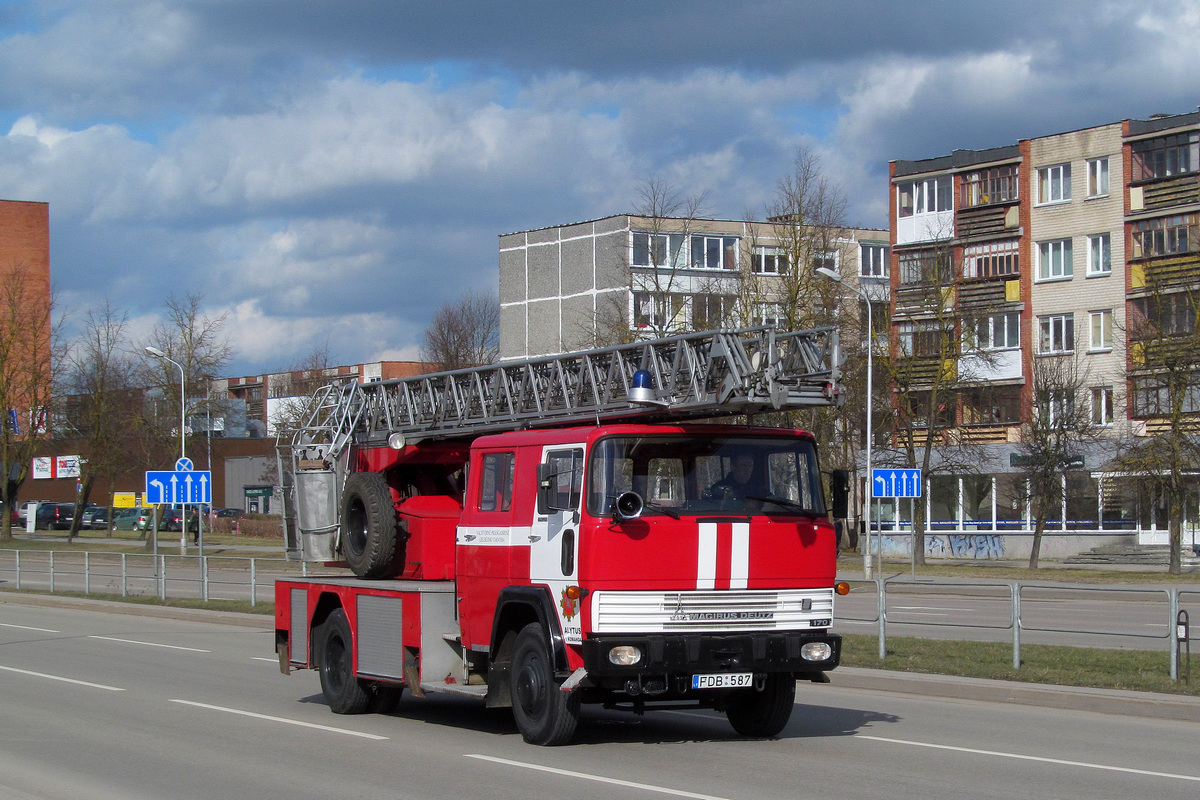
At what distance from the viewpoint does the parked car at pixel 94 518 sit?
81.8m

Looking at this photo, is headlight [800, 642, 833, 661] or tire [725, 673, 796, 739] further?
tire [725, 673, 796, 739]

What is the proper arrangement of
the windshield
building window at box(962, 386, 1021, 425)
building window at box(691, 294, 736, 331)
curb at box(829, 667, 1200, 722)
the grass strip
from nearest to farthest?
1. the windshield
2. curb at box(829, 667, 1200, 722)
3. the grass strip
4. building window at box(691, 294, 736, 331)
5. building window at box(962, 386, 1021, 425)

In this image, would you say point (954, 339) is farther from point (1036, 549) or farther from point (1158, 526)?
point (1158, 526)

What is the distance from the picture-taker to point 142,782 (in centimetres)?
909

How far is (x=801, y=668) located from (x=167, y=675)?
928 cm

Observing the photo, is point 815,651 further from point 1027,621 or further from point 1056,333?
point 1056,333

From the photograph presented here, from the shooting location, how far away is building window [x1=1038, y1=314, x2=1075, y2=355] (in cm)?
5516

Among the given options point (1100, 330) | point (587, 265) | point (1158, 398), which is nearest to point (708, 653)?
point (1158, 398)

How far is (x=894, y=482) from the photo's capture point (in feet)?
107

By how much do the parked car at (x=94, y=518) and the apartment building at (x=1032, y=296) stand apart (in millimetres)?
50173

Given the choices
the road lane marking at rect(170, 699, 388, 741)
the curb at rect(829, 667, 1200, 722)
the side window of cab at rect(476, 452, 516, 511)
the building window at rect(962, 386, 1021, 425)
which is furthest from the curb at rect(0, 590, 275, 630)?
the building window at rect(962, 386, 1021, 425)

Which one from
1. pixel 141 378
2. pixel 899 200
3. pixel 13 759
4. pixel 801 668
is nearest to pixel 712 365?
pixel 801 668

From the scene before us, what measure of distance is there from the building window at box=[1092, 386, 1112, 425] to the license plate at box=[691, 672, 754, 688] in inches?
1840

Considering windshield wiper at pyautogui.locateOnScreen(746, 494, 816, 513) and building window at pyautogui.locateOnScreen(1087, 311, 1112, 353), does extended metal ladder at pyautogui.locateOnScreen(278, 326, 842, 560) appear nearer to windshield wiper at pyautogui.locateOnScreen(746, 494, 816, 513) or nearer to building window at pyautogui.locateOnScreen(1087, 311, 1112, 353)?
windshield wiper at pyautogui.locateOnScreen(746, 494, 816, 513)
